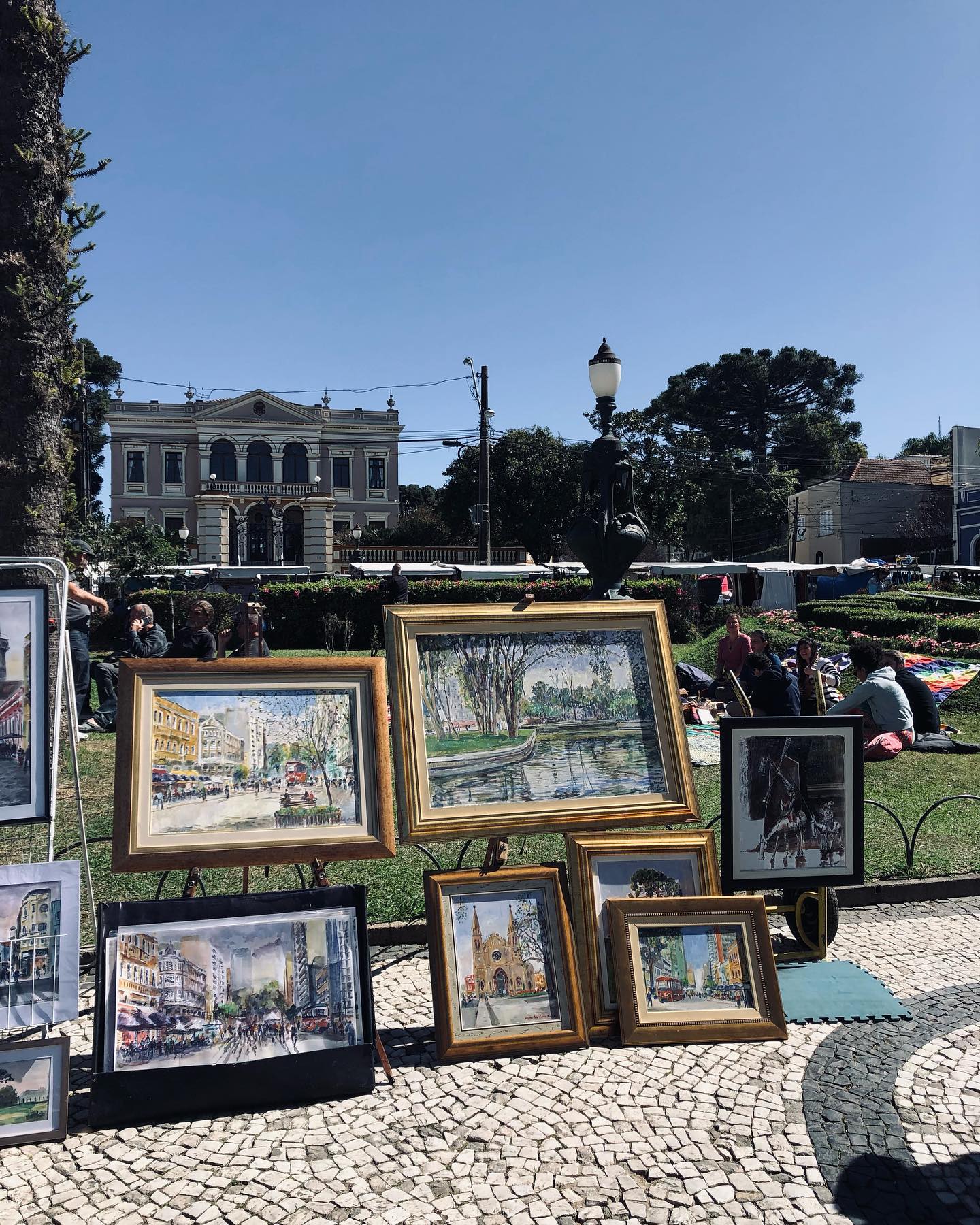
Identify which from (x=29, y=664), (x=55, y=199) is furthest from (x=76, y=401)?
(x=29, y=664)

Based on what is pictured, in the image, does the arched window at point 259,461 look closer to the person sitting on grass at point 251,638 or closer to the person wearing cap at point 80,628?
the person sitting on grass at point 251,638

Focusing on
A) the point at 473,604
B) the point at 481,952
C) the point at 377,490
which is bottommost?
the point at 481,952

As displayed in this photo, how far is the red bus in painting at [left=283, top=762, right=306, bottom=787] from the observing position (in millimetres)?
3695

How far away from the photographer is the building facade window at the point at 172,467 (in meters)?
53.5

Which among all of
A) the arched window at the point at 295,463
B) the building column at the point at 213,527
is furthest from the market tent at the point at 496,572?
the arched window at the point at 295,463

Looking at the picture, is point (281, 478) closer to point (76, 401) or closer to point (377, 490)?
point (377, 490)

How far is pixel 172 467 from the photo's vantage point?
2106 inches

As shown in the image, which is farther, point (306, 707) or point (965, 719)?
point (965, 719)

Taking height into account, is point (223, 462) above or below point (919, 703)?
above

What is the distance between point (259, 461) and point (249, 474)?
3.38 ft

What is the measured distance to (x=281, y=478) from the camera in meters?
53.9

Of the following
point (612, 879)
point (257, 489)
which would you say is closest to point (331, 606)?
point (612, 879)

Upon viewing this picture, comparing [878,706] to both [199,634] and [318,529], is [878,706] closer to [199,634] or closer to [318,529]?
[199,634]

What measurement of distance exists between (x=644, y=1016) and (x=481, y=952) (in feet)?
2.42
